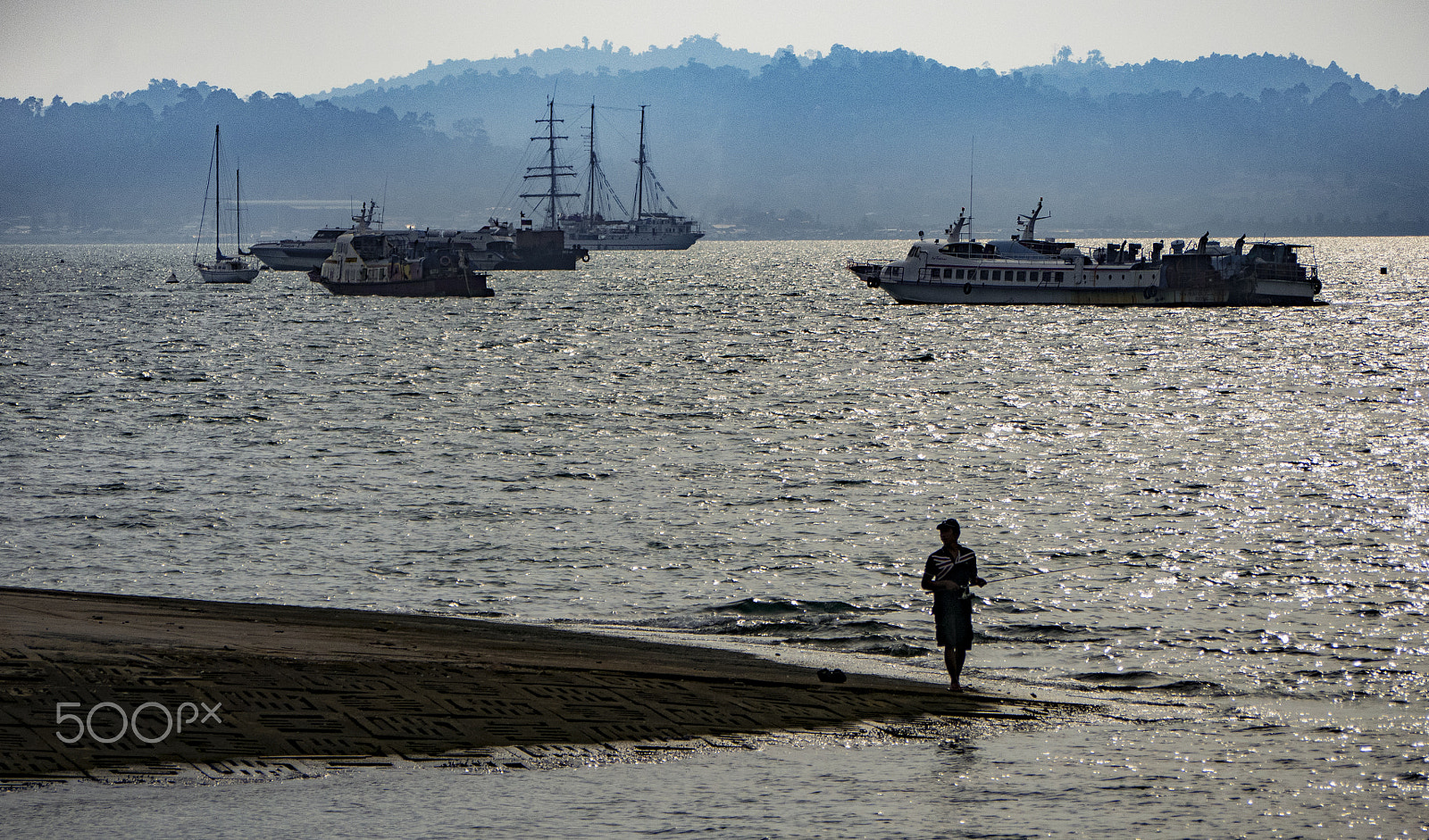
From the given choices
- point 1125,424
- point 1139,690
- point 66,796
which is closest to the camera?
point 66,796

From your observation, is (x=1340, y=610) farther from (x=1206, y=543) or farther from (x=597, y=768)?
(x=597, y=768)

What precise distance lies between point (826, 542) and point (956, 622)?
33.4ft

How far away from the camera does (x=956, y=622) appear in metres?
12.5

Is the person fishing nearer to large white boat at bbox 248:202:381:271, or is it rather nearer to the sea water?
the sea water

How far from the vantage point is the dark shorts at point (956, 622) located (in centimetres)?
1248

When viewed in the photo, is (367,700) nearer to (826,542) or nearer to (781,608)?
(781,608)

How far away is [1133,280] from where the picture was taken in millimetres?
102812

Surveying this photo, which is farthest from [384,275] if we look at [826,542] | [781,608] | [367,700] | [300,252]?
[367,700]

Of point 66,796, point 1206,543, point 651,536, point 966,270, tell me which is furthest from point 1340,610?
point 966,270

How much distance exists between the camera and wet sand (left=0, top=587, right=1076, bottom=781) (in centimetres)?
967

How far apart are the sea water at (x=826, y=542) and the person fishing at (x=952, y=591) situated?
1.35 metres

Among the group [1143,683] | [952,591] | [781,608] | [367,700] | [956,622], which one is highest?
[952,591]

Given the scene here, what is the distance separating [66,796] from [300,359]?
56216mm

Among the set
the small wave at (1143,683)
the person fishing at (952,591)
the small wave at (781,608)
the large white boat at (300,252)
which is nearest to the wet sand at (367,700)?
the person fishing at (952,591)
